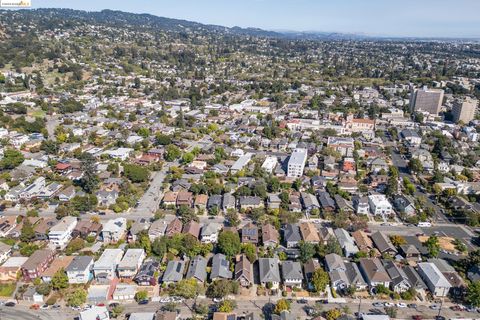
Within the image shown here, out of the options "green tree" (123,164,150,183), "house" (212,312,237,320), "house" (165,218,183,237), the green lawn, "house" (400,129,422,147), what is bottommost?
the green lawn

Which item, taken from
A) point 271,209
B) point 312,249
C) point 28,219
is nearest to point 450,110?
point 271,209

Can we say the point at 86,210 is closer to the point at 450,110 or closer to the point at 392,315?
the point at 392,315

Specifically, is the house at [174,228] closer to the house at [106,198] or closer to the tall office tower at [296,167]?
the house at [106,198]

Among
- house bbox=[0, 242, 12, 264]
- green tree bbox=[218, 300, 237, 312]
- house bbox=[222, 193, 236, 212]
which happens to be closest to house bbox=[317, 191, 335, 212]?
Result: house bbox=[222, 193, 236, 212]

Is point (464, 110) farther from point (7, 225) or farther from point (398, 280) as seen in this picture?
point (7, 225)

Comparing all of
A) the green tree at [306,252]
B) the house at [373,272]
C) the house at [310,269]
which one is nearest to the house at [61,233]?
the green tree at [306,252]

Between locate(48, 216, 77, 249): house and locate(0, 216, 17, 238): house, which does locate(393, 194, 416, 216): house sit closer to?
locate(48, 216, 77, 249): house

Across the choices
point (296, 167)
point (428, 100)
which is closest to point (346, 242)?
point (296, 167)
